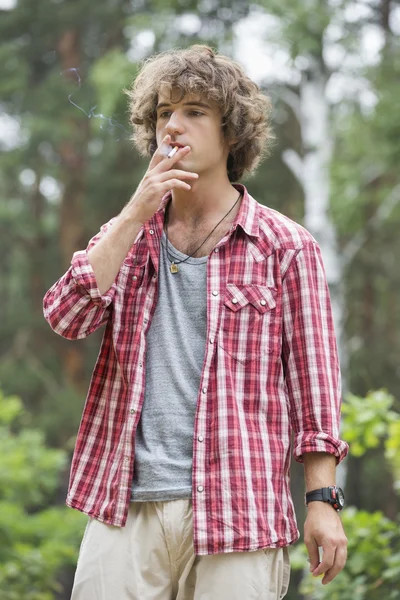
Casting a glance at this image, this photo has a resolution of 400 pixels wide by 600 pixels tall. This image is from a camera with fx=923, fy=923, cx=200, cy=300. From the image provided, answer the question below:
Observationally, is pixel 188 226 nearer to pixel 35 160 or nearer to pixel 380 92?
pixel 380 92

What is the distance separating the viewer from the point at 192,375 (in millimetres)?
2492

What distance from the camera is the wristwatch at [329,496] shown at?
241 cm

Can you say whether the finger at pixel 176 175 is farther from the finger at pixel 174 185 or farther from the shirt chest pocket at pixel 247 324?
the shirt chest pocket at pixel 247 324

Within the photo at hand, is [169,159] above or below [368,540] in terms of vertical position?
above

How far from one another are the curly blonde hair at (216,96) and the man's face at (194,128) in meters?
0.03

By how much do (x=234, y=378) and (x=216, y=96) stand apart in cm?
84

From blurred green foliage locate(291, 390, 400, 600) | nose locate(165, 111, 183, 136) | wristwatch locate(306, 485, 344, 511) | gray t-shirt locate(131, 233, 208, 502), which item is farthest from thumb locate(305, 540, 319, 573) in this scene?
blurred green foliage locate(291, 390, 400, 600)

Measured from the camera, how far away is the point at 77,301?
2.51m

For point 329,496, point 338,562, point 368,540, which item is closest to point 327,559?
point 338,562

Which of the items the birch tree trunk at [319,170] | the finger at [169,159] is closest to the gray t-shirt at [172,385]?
the finger at [169,159]

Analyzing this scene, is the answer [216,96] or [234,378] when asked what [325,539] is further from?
[216,96]

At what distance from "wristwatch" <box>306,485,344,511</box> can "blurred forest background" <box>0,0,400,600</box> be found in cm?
353

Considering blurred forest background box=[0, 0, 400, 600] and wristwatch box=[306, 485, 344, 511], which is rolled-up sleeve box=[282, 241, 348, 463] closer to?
wristwatch box=[306, 485, 344, 511]

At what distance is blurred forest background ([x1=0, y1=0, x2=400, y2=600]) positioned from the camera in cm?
855
